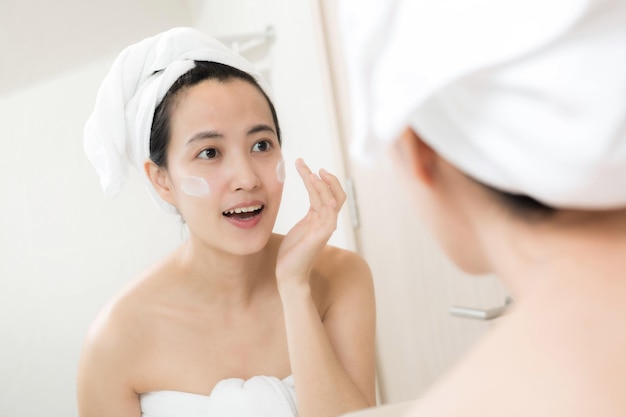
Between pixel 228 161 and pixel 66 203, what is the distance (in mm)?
651

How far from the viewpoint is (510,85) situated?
0.30 m

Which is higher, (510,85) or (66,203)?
(510,85)

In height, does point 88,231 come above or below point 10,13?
below

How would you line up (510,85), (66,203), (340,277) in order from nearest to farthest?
(510,85), (340,277), (66,203)

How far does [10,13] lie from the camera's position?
4.48 feet

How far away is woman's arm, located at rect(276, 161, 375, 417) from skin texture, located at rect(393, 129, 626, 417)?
19.7 inches

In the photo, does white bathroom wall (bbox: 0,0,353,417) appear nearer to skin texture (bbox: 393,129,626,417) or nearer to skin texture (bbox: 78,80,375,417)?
skin texture (bbox: 78,80,375,417)

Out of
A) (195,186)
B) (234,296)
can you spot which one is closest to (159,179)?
(195,186)

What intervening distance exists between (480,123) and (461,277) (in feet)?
2.05

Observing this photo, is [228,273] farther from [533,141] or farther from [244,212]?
[533,141]

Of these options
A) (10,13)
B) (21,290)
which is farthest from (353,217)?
(10,13)

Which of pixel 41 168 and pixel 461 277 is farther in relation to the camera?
pixel 41 168

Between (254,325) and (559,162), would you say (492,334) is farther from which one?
(254,325)

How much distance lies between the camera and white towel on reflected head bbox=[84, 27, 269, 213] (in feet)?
2.95
